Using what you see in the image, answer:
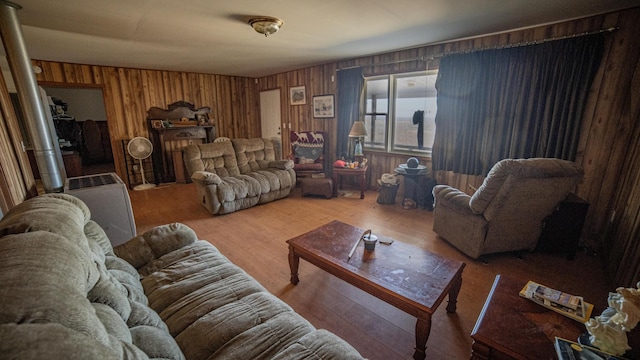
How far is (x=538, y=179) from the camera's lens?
2.23 metres

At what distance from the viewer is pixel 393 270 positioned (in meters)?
1.70

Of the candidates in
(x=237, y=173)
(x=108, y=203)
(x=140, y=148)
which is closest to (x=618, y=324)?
(x=108, y=203)

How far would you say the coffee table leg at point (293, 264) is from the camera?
2.14 metres

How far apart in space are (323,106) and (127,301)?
15.3ft

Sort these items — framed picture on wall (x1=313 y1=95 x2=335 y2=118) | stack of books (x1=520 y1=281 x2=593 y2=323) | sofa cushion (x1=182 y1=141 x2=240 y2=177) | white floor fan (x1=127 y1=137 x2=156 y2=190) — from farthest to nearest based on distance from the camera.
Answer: framed picture on wall (x1=313 y1=95 x2=335 y2=118) < white floor fan (x1=127 y1=137 x2=156 y2=190) < sofa cushion (x1=182 y1=141 x2=240 y2=177) < stack of books (x1=520 y1=281 x2=593 y2=323)

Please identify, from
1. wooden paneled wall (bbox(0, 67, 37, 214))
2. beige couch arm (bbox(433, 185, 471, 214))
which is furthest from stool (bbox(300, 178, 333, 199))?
wooden paneled wall (bbox(0, 67, 37, 214))

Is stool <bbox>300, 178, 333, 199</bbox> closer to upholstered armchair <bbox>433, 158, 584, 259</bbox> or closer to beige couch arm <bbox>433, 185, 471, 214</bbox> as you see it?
beige couch arm <bbox>433, 185, 471, 214</bbox>

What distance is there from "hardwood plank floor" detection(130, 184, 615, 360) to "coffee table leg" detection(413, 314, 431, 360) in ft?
0.41

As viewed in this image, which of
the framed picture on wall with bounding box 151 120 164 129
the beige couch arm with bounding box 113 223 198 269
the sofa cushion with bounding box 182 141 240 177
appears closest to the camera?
the beige couch arm with bounding box 113 223 198 269

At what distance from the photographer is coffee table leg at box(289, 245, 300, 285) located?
7.02 ft

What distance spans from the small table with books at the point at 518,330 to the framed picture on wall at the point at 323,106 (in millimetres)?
4314

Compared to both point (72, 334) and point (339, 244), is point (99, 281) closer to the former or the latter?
point (72, 334)

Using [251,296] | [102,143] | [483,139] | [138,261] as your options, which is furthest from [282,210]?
[102,143]

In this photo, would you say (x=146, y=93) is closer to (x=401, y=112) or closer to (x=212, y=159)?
(x=212, y=159)
